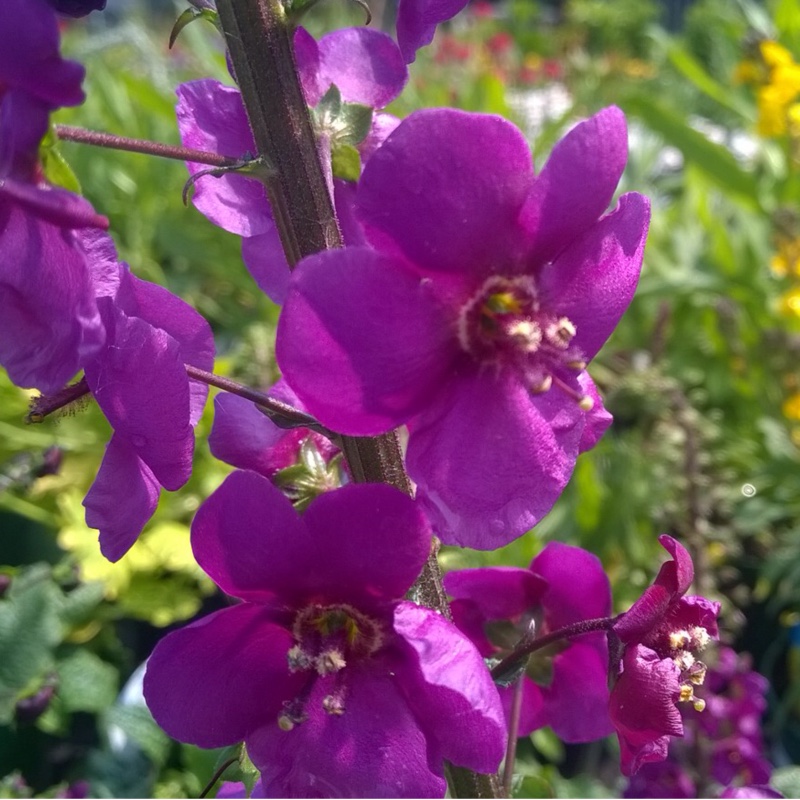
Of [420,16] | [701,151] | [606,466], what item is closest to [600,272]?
[420,16]

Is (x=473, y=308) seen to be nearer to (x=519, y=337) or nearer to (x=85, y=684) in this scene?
(x=519, y=337)

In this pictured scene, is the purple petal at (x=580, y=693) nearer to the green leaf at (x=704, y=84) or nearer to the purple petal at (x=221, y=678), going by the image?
the purple petal at (x=221, y=678)

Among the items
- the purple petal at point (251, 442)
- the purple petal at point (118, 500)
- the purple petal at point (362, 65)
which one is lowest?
the purple petal at point (251, 442)

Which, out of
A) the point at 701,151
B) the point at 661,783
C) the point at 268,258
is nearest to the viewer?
the point at 268,258

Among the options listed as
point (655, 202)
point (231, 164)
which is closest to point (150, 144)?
point (231, 164)

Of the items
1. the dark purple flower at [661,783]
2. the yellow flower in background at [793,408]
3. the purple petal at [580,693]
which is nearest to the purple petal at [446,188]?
the purple petal at [580,693]

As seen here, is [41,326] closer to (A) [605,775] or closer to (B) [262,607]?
(B) [262,607]

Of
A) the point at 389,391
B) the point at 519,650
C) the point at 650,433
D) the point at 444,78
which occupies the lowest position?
the point at 444,78
